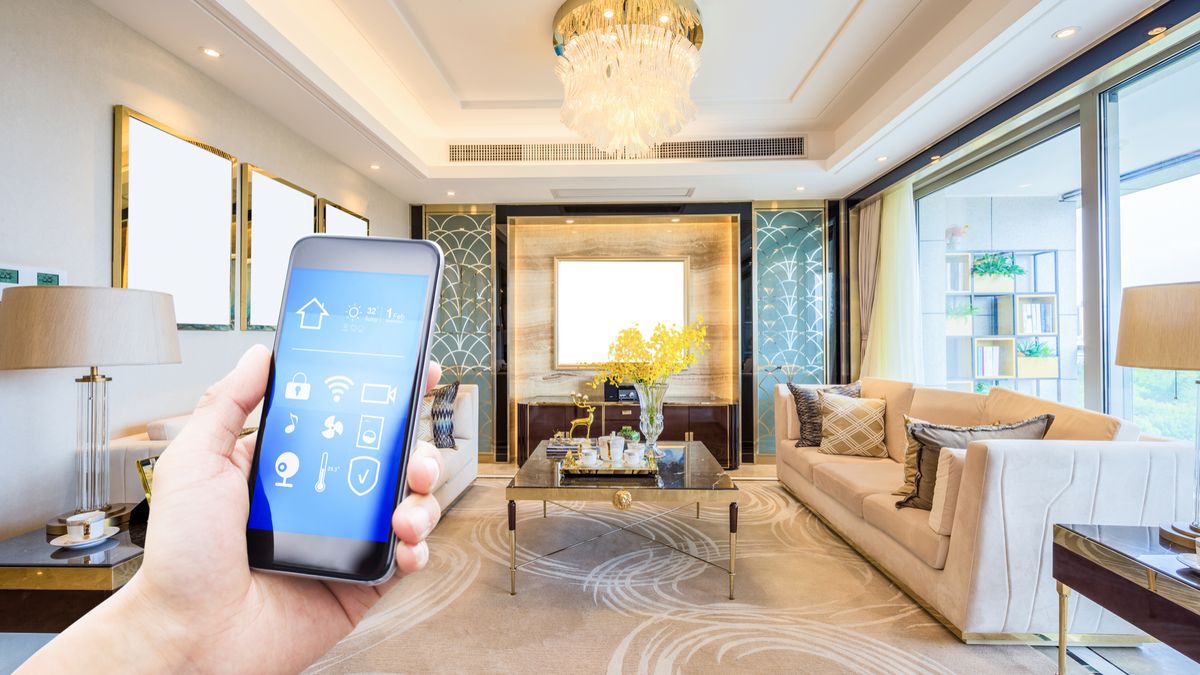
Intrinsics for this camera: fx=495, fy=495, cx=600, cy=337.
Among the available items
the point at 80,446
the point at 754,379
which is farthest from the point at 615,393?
the point at 80,446

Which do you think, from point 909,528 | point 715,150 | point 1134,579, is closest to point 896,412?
point 909,528

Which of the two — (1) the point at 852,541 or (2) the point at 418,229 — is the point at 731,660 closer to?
(1) the point at 852,541

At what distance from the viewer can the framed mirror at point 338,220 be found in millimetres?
3389

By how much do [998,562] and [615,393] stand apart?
126 inches

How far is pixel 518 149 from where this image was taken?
4.15 metres

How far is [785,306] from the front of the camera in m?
4.82

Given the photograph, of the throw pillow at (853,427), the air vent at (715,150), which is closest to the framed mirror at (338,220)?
the air vent at (715,150)

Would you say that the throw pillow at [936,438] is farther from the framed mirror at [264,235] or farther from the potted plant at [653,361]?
the framed mirror at [264,235]

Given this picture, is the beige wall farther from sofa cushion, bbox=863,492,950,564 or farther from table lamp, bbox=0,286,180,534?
table lamp, bbox=0,286,180,534

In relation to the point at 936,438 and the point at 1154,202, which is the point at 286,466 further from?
the point at 1154,202

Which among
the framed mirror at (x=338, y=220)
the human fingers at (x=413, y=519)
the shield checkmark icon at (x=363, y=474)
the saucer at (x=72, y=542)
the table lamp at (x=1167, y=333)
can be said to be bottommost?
the saucer at (x=72, y=542)

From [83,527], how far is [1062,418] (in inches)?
142

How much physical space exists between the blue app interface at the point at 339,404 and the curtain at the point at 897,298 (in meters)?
4.16

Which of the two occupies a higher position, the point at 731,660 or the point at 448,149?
the point at 448,149
